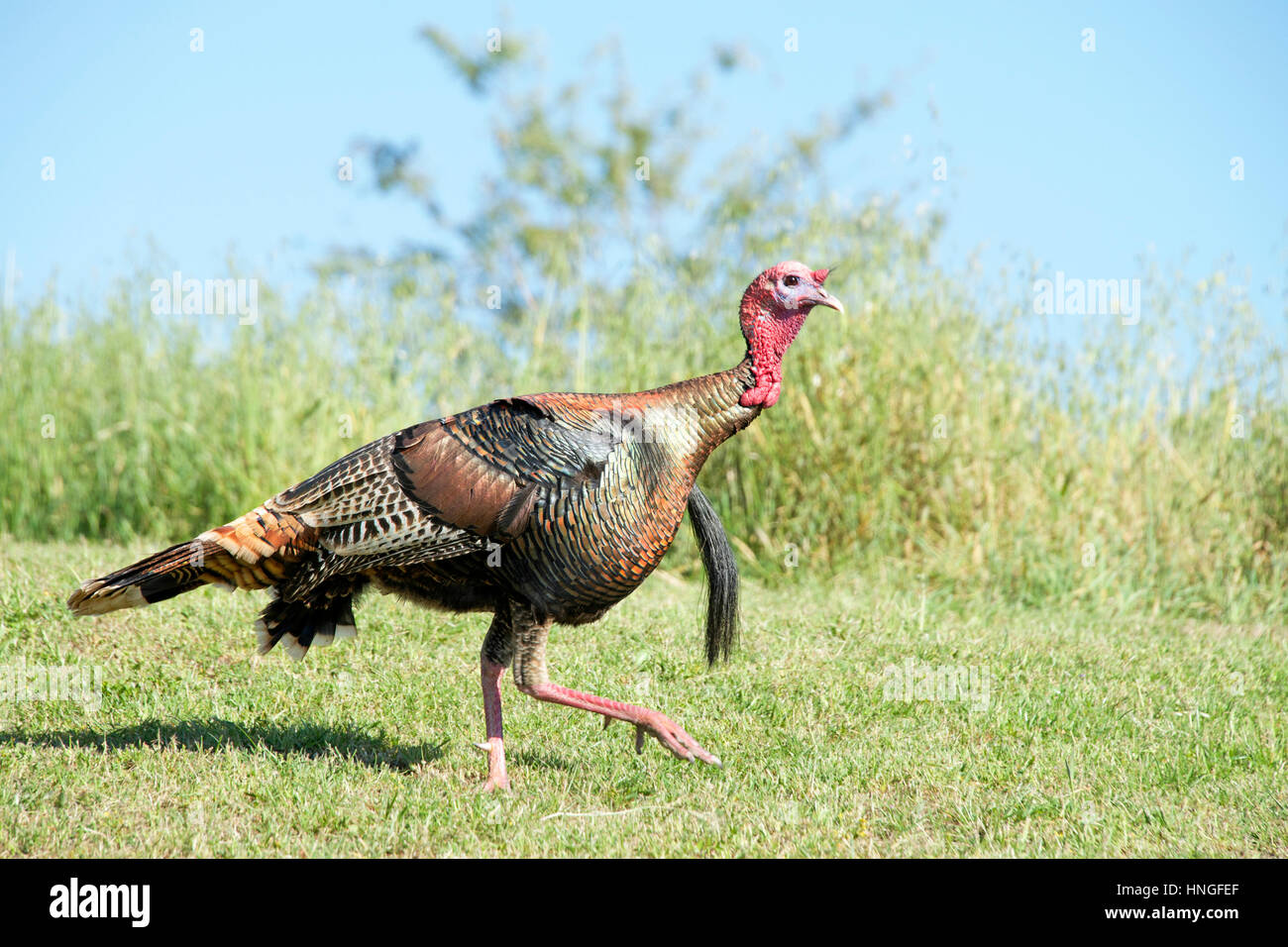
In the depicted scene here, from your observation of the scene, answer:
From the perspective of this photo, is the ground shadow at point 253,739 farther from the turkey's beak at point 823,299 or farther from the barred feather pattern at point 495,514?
the turkey's beak at point 823,299

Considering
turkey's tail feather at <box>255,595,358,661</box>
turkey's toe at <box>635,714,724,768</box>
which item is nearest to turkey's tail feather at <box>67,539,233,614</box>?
turkey's tail feather at <box>255,595,358,661</box>

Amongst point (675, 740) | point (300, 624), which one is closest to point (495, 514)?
point (675, 740)

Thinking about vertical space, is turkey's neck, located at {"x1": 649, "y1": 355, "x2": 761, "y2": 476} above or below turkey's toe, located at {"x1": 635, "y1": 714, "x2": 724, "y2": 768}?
above

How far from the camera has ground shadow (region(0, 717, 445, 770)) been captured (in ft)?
15.6

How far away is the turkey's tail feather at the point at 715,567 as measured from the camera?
488cm

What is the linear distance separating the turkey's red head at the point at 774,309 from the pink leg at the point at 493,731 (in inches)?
57.3

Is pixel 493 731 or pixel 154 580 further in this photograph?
pixel 493 731

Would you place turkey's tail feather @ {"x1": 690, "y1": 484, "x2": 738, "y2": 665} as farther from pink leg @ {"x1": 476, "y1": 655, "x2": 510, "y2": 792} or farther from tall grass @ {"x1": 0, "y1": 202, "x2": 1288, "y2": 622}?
tall grass @ {"x1": 0, "y1": 202, "x2": 1288, "y2": 622}

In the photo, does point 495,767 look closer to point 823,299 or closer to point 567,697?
point 567,697

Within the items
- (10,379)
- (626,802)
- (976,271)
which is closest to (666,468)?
(626,802)

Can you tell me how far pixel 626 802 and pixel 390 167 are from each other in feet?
64.2

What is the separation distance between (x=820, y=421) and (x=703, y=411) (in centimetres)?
443

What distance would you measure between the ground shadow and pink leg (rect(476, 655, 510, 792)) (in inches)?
14.9

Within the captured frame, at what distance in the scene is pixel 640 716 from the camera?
4.30m
